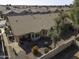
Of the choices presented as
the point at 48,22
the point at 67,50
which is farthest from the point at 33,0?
the point at 67,50

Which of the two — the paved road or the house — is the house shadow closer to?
the house

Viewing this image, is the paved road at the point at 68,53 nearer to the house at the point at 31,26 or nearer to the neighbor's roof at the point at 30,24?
the house at the point at 31,26

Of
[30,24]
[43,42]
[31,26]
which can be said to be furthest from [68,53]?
[30,24]

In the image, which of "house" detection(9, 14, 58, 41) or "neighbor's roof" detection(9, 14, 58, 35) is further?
"neighbor's roof" detection(9, 14, 58, 35)

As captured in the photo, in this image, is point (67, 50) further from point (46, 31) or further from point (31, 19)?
point (31, 19)

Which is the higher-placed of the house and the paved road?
the paved road

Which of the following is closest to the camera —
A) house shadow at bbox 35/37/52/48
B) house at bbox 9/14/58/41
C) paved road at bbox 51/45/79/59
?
paved road at bbox 51/45/79/59

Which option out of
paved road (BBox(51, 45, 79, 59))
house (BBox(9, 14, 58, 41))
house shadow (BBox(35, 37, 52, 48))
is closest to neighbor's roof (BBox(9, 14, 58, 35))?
house (BBox(9, 14, 58, 41))

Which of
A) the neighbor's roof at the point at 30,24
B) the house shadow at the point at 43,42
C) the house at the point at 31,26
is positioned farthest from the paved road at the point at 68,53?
the neighbor's roof at the point at 30,24
